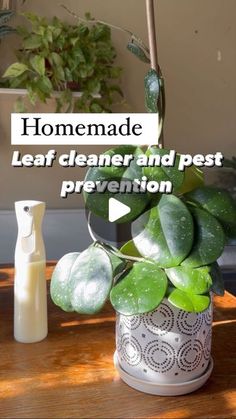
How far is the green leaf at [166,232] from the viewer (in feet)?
1.79

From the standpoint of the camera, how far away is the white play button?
0.57m

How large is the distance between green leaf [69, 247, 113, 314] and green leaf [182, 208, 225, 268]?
10cm

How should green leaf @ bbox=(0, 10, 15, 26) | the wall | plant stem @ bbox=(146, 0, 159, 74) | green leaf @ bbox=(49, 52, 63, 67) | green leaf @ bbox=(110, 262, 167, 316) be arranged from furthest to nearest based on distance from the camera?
the wall → green leaf @ bbox=(49, 52, 63, 67) → green leaf @ bbox=(0, 10, 15, 26) → plant stem @ bbox=(146, 0, 159, 74) → green leaf @ bbox=(110, 262, 167, 316)

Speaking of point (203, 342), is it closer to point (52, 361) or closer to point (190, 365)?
point (190, 365)

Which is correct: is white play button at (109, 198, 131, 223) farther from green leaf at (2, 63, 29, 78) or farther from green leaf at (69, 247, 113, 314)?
green leaf at (2, 63, 29, 78)

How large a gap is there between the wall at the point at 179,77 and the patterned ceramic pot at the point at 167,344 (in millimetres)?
1685

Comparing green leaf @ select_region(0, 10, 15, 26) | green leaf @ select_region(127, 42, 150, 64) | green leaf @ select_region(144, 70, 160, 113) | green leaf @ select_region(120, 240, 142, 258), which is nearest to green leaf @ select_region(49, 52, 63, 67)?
green leaf @ select_region(0, 10, 15, 26)

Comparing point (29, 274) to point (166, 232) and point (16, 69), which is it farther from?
point (16, 69)

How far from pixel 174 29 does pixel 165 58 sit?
15 cm

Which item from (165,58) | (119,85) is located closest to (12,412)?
(119,85)

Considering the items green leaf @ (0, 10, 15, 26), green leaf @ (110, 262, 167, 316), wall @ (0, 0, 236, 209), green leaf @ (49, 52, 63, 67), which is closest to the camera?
green leaf @ (110, 262, 167, 316)

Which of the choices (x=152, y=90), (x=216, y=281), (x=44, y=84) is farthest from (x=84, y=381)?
(x=44, y=84)

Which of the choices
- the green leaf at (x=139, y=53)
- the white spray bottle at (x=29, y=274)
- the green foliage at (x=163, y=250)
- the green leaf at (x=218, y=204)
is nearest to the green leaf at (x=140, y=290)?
the green foliage at (x=163, y=250)

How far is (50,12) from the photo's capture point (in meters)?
2.08
